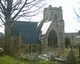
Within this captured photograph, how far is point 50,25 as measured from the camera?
5209 cm

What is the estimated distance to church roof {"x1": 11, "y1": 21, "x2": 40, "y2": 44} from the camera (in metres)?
51.7

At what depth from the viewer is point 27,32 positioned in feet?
175

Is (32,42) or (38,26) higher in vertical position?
(38,26)

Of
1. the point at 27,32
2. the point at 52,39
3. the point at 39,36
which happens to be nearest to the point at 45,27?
Result: the point at 39,36

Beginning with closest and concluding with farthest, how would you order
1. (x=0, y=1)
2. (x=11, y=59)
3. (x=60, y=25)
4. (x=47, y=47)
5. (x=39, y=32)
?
(x=11, y=59) < (x=0, y=1) < (x=47, y=47) < (x=39, y=32) < (x=60, y=25)

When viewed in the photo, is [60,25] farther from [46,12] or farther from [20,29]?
[20,29]

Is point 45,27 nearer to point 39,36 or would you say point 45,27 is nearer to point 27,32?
point 39,36

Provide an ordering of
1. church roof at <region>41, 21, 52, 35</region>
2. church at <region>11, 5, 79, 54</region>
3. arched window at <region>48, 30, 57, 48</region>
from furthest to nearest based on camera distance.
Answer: church roof at <region>41, 21, 52, 35</region> < arched window at <region>48, 30, 57, 48</region> < church at <region>11, 5, 79, 54</region>

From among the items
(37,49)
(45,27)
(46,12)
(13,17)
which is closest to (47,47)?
(37,49)

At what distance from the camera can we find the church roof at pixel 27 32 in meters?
51.7

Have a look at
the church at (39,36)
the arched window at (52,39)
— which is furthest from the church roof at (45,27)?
the arched window at (52,39)

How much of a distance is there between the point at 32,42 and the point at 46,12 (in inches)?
740

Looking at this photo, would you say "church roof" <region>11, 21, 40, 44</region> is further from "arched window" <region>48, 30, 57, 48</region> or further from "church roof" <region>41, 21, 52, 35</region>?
"arched window" <region>48, 30, 57, 48</region>

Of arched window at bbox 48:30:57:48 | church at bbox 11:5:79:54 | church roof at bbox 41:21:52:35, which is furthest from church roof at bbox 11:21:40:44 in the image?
arched window at bbox 48:30:57:48
